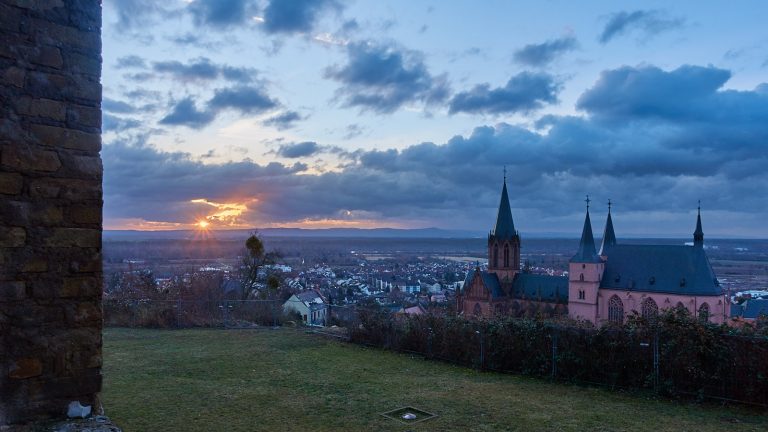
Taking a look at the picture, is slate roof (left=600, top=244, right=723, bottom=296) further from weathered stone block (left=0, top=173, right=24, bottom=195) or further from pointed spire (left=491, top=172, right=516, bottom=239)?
weathered stone block (left=0, top=173, right=24, bottom=195)

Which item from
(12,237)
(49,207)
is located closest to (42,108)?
(49,207)

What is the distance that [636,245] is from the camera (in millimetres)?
53688

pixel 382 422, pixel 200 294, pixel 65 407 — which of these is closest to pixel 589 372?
pixel 382 422

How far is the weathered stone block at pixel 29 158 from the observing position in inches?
128

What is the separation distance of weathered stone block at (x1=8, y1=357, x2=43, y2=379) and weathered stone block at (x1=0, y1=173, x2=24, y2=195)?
1.04m

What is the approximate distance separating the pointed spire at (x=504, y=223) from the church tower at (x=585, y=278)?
7.23 metres

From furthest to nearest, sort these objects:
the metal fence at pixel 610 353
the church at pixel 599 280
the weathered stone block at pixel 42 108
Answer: the church at pixel 599 280 → the metal fence at pixel 610 353 → the weathered stone block at pixel 42 108

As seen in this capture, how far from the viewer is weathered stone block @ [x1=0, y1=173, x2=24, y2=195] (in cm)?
322

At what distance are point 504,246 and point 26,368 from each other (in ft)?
183

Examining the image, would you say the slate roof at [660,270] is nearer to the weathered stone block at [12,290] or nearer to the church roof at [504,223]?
the church roof at [504,223]

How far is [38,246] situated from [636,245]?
189 ft

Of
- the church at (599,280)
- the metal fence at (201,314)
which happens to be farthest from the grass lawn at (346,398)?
the church at (599,280)

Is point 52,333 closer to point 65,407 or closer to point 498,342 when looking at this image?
point 65,407

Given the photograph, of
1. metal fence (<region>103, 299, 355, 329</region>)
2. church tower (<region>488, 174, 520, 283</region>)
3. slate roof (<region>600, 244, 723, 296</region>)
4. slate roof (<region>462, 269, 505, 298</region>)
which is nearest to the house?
metal fence (<region>103, 299, 355, 329</region>)
